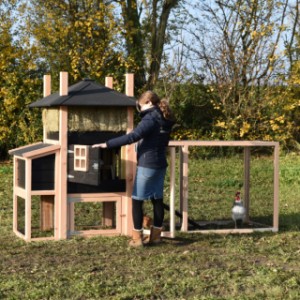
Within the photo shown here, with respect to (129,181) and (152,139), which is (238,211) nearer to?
(129,181)

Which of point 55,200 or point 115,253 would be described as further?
point 55,200

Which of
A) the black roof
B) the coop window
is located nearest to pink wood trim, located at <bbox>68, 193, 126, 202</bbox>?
the coop window

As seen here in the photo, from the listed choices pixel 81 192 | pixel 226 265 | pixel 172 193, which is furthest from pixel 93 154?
pixel 226 265

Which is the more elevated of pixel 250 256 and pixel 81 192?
pixel 81 192

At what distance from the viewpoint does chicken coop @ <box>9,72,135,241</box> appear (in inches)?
294

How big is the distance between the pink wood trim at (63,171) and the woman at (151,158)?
0.45 meters

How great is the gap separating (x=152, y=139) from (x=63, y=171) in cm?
108

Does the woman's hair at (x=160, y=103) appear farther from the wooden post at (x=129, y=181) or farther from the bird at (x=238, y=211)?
the bird at (x=238, y=211)

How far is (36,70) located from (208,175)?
678 cm

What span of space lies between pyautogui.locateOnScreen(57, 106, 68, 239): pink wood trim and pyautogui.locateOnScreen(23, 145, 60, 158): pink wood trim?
0.28 ft

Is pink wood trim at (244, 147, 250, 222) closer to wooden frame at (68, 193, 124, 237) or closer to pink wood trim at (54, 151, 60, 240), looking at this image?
wooden frame at (68, 193, 124, 237)

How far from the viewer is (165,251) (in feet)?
23.0

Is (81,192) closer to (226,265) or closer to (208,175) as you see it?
(226,265)

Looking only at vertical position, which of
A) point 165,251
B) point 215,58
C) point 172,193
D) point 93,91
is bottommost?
point 165,251
